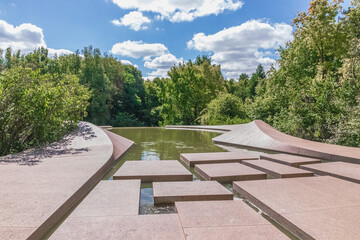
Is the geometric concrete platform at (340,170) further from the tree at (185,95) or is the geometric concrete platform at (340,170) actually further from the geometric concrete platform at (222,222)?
the tree at (185,95)

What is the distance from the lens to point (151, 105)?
126 ft

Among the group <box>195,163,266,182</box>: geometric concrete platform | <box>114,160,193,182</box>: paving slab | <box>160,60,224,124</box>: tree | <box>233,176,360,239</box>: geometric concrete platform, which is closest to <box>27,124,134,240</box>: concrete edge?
<box>114,160,193,182</box>: paving slab

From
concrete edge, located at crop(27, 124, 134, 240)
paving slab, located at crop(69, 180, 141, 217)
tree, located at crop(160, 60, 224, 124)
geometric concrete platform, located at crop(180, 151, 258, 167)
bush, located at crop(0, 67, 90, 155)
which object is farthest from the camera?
tree, located at crop(160, 60, 224, 124)

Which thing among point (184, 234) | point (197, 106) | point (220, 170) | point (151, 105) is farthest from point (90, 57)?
point (184, 234)

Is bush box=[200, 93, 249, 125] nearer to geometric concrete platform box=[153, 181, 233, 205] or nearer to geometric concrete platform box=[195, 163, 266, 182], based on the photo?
geometric concrete platform box=[195, 163, 266, 182]

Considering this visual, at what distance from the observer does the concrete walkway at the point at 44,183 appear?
236 centimetres

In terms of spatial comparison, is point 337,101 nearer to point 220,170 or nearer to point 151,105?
point 220,170

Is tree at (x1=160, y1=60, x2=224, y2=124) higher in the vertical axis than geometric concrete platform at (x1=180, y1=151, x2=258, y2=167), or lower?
higher

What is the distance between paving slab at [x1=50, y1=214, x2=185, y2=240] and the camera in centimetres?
221

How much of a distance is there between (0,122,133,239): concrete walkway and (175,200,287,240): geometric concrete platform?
133cm

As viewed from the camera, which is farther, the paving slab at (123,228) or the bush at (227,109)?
the bush at (227,109)

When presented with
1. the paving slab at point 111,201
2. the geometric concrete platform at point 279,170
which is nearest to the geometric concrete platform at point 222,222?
the paving slab at point 111,201

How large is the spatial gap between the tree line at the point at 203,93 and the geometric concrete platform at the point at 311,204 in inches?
202

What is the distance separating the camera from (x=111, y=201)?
303cm
